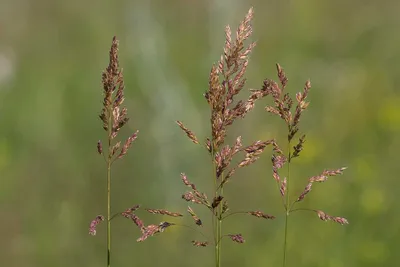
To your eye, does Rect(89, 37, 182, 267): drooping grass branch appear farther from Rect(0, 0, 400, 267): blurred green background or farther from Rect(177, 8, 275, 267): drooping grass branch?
Rect(0, 0, 400, 267): blurred green background

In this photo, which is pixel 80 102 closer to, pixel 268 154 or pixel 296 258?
pixel 268 154

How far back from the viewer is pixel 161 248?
2.54 m

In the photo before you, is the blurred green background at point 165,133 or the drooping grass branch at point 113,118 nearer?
the drooping grass branch at point 113,118

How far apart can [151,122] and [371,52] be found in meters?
0.86

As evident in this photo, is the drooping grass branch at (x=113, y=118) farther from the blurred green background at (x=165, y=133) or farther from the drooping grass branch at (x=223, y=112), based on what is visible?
the blurred green background at (x=165, y=133)

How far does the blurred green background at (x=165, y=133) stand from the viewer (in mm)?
2535

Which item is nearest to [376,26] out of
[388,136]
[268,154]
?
[388,136]

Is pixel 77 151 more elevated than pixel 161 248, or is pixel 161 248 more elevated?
pixel 77 151

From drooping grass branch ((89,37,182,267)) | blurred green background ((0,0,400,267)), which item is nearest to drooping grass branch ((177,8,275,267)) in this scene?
drooping grass branch ((89,37,182,267))

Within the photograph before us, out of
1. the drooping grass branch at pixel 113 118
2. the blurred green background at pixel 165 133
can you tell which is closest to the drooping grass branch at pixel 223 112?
the drooping grass branch at pixel 113 118

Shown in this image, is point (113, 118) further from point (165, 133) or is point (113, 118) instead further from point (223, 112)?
point (165, 133)

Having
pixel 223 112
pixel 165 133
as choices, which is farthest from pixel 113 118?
pixel 165 133

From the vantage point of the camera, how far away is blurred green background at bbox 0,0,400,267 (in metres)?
2.54

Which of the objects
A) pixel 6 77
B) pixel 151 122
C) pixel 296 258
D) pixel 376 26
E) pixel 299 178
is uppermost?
pixel 376 26
